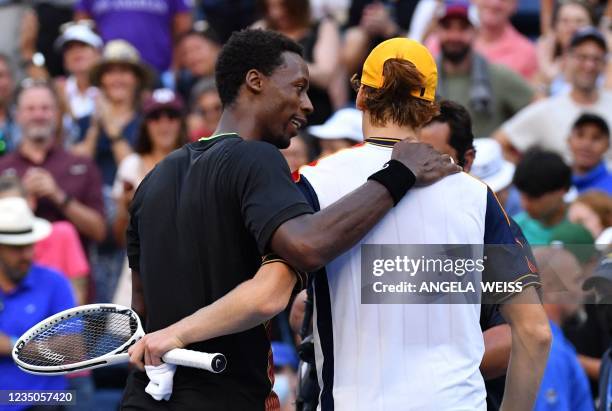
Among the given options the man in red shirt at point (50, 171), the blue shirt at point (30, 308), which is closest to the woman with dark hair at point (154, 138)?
the man in red shirt at point (50, 171)

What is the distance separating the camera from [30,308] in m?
7.41

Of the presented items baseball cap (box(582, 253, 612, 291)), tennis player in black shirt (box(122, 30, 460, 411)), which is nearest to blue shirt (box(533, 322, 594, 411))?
baseball cap (box(582, 253, 612, 291))

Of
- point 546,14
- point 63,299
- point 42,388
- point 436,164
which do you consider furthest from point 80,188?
point 436,164

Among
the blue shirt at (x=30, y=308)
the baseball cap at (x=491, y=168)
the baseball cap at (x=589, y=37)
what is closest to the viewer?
the baseball cap at (x=491, y=168)

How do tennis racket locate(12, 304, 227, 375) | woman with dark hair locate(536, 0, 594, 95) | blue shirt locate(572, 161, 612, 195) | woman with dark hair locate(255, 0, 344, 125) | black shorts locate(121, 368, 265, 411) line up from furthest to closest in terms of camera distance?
woman with dark hair locate(536, 0, 594, 95), woman with dark hair locate(255, 0, 344, 125), blue shirt locate(572, 161, 612, 195), tennis racket locate(12, 304, 227, 375), black shorts locate(121, 368, 265, 411)

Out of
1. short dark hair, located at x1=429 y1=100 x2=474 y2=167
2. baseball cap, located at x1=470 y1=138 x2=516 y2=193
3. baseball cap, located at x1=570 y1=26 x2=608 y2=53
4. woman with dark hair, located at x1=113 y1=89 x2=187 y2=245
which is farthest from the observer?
baseball cap, located at x1=570 y1=26 x2=608 y2=53

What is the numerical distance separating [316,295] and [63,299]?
363cm

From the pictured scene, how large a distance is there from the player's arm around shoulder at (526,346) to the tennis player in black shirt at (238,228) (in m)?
0.53

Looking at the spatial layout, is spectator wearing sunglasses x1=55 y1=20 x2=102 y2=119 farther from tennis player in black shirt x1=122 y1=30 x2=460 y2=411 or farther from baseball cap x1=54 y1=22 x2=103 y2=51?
tennis player in black shirt x1=122 y1=30 x2=460 y2=411

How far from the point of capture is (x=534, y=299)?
431cm

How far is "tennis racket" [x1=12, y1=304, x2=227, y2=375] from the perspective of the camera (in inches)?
171

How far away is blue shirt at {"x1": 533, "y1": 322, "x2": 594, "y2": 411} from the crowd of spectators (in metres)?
0.04

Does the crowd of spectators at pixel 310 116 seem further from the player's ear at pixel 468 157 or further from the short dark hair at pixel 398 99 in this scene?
the short dark hair at pixel 398 99

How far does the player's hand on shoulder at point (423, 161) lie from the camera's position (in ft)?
13.5
